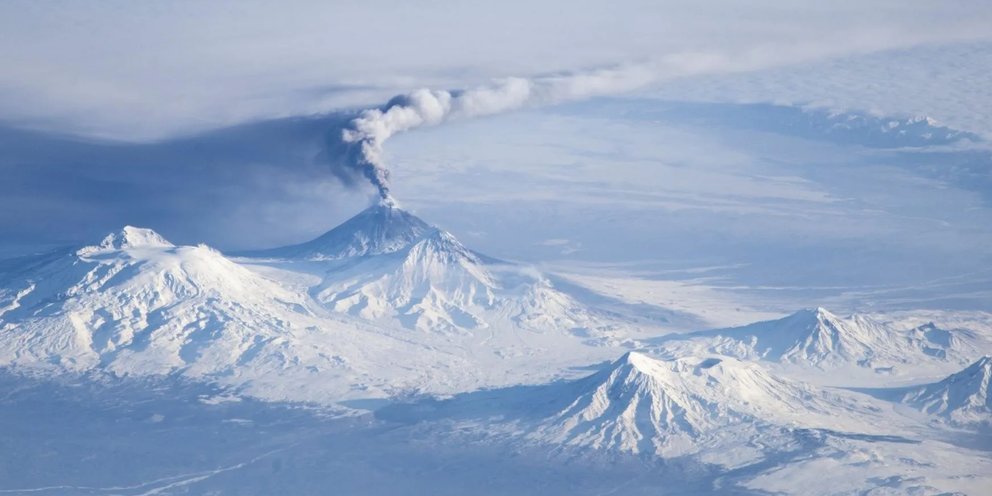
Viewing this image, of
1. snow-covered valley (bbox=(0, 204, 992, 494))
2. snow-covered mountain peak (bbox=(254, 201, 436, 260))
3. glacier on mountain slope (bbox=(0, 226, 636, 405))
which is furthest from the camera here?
snow-covered mountain peak (bbox=(254, 201, 436, 260))

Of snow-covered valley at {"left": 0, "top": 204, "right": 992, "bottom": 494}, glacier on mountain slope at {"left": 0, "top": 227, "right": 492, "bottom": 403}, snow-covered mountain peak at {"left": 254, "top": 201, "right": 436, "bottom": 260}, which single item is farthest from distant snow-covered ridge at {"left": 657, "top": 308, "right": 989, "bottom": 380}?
snow-covered mountain peak at {"left": 254, "top": 201, "right": 436, "bottom": 260}

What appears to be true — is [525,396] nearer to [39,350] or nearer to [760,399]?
[760,399]

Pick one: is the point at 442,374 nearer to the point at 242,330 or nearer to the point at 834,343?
the point at 242,330

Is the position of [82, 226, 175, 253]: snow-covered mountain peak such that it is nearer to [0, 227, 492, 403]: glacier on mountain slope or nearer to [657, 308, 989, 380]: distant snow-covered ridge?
[0, 227, 492, 403]: glacier on mountain slope

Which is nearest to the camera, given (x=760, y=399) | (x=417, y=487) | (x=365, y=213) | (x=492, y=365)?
(x=417, y=487)

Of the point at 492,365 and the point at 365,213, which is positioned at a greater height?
the point at 365,213

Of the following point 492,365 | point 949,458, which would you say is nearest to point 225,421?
point 492,365
